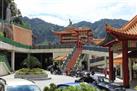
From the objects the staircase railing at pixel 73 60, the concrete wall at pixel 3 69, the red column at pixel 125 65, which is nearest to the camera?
the red column at pixel 125 65

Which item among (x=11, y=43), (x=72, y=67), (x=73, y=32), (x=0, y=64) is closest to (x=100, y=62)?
(x=72, y=67)

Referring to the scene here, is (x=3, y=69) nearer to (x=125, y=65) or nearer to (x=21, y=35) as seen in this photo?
(x=21, y=35)

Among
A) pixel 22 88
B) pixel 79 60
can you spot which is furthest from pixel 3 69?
pixel 22 88

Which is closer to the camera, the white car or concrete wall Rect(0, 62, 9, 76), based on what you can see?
the white car

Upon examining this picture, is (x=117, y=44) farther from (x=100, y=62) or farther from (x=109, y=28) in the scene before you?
(x=100, y=62)

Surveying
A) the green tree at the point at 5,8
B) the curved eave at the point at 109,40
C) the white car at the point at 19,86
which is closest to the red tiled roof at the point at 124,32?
the curved eave at the point at 109,40

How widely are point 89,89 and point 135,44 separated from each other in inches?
637

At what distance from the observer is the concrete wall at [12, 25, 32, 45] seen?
65.7 meters

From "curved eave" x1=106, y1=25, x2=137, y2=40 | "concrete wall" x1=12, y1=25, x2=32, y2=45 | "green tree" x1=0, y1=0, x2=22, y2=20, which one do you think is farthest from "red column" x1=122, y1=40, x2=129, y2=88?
"green tree" x1=0, y1=0, x2=22, y2=20

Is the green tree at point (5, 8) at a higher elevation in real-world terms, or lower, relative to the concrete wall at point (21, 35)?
higher

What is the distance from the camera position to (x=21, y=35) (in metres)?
69.5

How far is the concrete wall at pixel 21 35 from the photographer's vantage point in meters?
65.7

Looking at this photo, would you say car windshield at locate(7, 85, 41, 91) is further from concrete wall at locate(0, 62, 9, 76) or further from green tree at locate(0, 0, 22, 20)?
green tree at locate(0, 0, 22, 20)

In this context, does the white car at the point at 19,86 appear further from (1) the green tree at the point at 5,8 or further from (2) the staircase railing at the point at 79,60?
(1) the green tree at the point at 5,8
